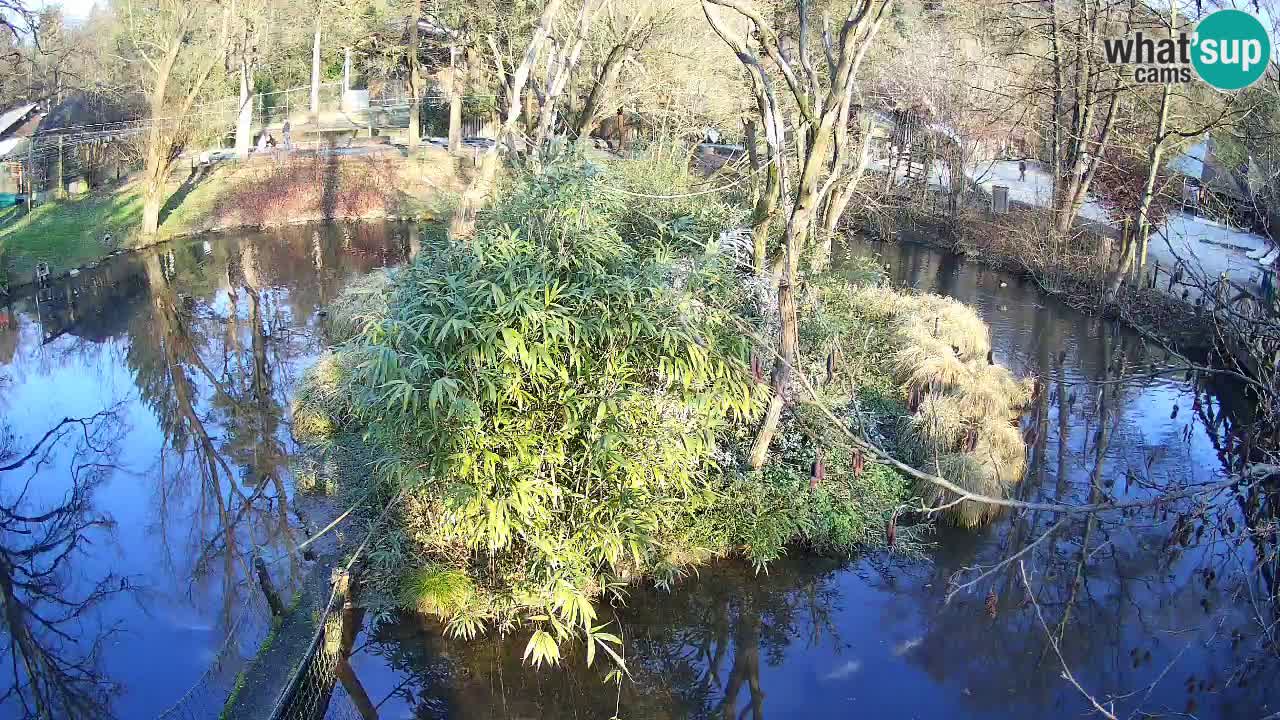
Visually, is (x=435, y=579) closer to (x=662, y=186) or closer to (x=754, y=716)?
(x=754, y=716)

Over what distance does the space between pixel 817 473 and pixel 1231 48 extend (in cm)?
676

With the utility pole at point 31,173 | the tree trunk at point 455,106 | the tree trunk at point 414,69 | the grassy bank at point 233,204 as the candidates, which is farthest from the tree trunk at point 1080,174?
the utility pole at point 31,173

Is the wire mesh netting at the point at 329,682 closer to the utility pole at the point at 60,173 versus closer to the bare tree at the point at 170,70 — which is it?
the bare tree at the point at 170,70

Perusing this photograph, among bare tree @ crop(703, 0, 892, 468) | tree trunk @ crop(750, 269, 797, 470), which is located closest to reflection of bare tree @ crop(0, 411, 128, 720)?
tree trunk @ crop(750, 269, 797, 470)

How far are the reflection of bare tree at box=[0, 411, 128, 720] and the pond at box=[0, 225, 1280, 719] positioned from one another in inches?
1.2

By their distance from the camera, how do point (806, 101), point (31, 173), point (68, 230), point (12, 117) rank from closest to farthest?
1. point (806, 101)
2. point (68, 230)
3. point (12, 117)
4. point (31, 173)

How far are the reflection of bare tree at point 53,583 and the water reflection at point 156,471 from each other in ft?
0.08

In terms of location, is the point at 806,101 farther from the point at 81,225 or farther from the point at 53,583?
the point at 81,225

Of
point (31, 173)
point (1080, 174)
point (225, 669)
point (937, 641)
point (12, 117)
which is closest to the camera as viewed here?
point (225, 669)

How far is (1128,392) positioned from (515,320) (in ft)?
34.0

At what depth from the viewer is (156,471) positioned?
36.7 ft

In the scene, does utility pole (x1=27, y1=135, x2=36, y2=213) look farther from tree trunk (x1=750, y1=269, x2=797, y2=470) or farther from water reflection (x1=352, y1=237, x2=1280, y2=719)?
tree trunk (x1=750, y1=269, x2=797, y2=470)

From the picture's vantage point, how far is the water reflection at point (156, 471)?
7.96m

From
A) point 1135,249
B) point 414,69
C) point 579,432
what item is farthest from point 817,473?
point 414,69
